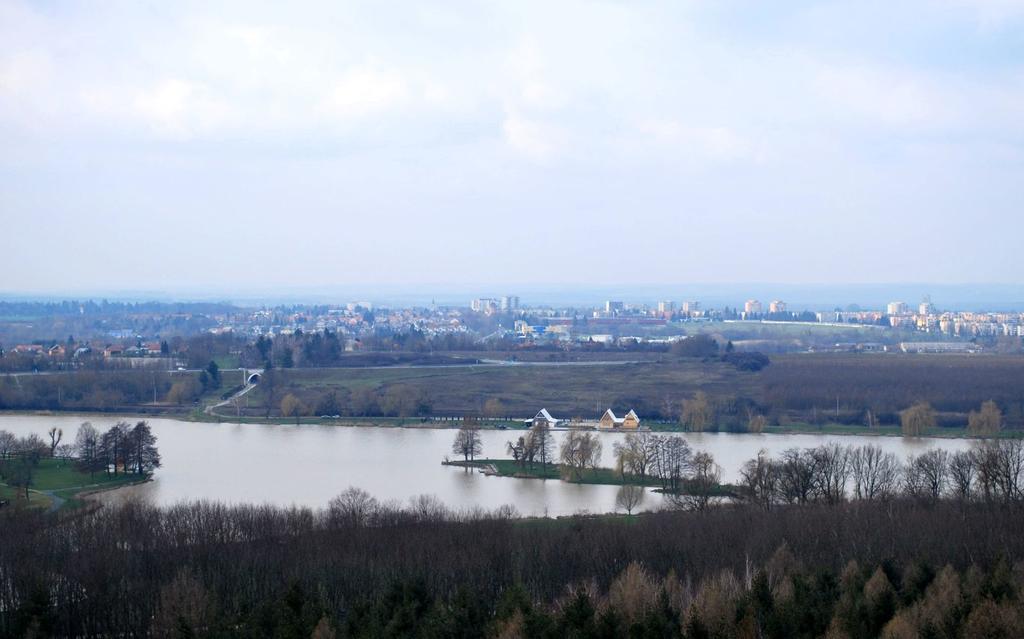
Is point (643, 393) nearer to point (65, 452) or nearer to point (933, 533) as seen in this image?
point (65, 452)

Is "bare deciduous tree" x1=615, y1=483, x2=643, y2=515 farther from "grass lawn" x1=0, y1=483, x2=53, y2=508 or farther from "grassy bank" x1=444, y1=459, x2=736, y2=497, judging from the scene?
"grass lawn" x1=0, y1=483, x2=53, y2=508

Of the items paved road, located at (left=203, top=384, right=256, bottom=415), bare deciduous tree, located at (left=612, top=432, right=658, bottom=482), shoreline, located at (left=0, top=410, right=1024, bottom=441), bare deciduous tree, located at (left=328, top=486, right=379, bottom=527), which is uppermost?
bare deciduous tree, located at (left=328, top=486, right=379, bottom=527)

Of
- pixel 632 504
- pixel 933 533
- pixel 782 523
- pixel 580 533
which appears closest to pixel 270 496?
pixel 632 504

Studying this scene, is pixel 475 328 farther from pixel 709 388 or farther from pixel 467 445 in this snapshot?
pixel 467 445

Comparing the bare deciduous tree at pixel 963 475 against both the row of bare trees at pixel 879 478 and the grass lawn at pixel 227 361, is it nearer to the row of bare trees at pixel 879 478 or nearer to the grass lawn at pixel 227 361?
the row of bare trees at pixel 879 478

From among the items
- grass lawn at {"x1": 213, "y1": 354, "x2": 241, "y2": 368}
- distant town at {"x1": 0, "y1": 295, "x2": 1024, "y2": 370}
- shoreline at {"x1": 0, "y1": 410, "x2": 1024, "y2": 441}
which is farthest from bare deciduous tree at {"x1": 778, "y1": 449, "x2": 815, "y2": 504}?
distant town at {"x1": 0, "y1": 295, "x2": 1024, "y2": 370}

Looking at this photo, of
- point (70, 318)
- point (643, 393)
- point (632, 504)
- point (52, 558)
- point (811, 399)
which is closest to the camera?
point (52, 558)

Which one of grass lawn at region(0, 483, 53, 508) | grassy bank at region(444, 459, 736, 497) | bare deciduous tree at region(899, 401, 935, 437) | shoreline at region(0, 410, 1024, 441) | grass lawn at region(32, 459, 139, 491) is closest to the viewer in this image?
grass lawn at region(0, 483, 53, 508)
